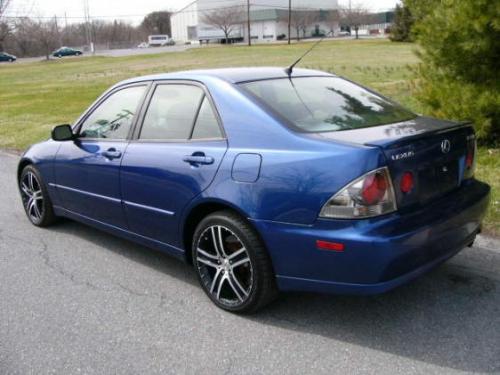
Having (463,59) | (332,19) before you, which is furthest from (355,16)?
(463,59)

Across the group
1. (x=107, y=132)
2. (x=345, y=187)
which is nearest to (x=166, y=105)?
(x=107, y=132)

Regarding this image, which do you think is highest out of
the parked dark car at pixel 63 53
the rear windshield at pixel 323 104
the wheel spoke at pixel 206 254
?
the parked dark car at pixel 63 53

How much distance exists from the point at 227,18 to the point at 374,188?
3661 inches

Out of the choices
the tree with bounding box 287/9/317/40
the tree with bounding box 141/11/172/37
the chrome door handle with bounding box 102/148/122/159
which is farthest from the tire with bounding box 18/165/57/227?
the tree with bounding box 141/11/172/37

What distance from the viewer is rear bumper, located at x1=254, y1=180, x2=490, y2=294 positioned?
9.88 ft

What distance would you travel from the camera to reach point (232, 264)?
3.64m

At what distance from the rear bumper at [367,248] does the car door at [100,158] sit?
163 centimetres

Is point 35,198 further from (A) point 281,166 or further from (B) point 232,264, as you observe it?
(A) point 281,166

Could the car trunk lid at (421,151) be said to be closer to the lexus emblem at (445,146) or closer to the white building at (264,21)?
the lexus emblem at (445,146)

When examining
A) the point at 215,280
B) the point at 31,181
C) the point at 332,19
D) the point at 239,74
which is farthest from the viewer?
the point at 332,19

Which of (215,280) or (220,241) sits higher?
(220,241)

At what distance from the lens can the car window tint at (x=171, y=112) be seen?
13.1ft

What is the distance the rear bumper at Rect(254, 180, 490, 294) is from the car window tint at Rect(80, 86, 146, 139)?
5.68 feet

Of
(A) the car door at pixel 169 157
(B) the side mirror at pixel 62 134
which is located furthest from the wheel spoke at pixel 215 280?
(B) the side mirror at pixel 62 134
